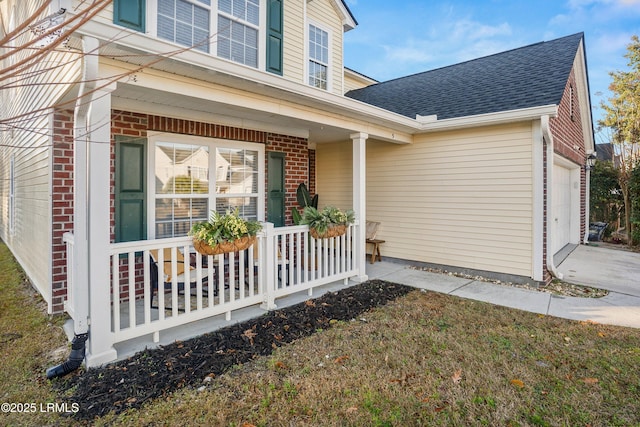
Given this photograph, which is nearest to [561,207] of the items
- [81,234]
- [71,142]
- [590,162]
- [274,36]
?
[590,162]

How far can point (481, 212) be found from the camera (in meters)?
6.22

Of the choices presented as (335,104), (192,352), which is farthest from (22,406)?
(335,104)

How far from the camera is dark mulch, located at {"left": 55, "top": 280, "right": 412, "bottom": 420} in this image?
261cm

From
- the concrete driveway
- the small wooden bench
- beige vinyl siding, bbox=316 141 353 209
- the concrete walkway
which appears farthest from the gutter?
the concrete driveway

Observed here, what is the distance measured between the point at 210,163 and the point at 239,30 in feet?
7.23

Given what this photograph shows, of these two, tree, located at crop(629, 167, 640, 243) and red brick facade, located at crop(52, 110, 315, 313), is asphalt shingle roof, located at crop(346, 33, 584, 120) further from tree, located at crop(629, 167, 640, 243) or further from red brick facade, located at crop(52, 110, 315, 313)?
tree, located at crop(629, 167, 640, 243)

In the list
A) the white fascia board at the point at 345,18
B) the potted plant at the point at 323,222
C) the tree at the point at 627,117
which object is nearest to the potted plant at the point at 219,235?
the potted plant at the point at 323,222

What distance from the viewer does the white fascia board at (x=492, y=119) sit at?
17.2 feet

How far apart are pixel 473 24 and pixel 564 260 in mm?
8301

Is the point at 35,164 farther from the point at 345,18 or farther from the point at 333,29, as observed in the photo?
the point at 345,18

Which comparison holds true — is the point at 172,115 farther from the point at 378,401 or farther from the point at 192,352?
the point at 378,401

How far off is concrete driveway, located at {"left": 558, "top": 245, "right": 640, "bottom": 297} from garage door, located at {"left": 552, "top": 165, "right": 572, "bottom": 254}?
1.42ft

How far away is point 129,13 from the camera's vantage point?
14.0 ft

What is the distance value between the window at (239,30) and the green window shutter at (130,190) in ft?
6.64
